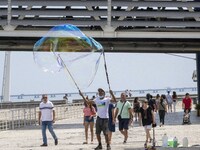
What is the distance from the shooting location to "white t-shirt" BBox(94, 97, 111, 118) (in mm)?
13164

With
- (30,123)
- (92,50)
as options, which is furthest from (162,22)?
(92,50)

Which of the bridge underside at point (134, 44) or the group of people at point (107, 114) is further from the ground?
the bridge underside at point (134, 44)

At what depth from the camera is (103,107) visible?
43.3ft

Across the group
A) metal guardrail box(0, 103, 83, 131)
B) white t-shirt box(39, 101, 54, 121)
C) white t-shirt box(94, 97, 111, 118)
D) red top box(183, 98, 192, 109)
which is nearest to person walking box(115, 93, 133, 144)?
white t-shirt box(94, 97, 111, 118)

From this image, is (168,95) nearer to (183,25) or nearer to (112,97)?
(183,25)

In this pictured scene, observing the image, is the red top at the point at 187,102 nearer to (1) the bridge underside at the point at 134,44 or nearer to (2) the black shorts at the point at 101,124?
(1) the bridge underside at the point at 134,44

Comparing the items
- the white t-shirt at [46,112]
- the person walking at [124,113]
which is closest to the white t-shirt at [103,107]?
the person walking at [124,113]

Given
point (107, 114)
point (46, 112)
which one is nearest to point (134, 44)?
point (46, 112)

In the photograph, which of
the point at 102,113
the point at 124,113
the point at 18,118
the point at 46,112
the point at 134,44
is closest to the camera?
the point at 102,113

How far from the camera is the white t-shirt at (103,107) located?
1316cm

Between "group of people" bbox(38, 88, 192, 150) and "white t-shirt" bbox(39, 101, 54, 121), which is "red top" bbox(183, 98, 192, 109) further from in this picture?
"white t-shirt" bbox(39, 101, 54, 121)

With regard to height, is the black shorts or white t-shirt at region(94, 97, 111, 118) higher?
white t-shirt at region(94, 97, 111, 118)

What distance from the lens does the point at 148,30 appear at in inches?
1019

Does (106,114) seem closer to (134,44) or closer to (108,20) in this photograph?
(108,20)
